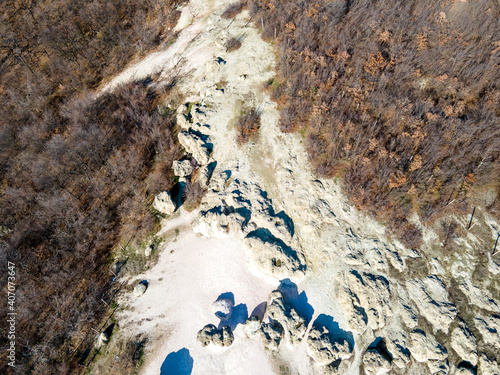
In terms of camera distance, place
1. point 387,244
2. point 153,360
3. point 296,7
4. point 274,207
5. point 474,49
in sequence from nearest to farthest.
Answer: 1. point 153,360
2. point 387,244
3. point 274,207
4. point 474,49
5. point 296,7

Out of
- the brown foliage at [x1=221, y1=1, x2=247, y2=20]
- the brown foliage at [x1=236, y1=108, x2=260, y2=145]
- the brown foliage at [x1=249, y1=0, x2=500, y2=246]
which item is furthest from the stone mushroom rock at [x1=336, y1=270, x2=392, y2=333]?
the brown foliage at [x1=221, y1=1, x2=247, y2=20]

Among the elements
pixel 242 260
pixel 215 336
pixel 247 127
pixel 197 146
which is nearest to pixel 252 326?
pixel 215 336

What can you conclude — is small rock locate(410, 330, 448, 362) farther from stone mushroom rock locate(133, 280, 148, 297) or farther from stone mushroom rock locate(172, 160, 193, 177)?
stone mushroom rock locate(172, 160, 193, 177)

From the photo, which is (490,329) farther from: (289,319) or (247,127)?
(247,127)

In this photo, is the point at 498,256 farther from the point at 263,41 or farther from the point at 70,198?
the point at 70,198

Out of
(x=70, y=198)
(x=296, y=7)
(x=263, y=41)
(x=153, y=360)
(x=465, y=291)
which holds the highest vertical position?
(x=296, y=7)

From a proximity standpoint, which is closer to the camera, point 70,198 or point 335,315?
point 335,315

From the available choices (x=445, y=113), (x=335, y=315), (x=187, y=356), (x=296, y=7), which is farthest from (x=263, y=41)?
(x=187, y=356)
